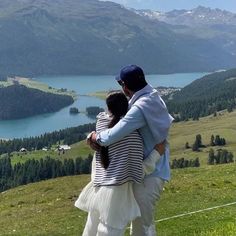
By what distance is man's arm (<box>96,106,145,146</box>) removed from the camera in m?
9.96

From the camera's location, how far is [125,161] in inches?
401

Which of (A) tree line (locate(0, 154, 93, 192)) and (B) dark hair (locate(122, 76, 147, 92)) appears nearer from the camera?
(B) dark hair (locate(122, 76, 147, 92))

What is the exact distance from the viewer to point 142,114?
10.1 m

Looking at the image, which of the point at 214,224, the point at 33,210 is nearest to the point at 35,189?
the point at 33,210

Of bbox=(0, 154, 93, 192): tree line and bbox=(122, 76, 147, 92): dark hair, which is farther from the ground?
bbox=(122, 76, 147, 92): dark hair

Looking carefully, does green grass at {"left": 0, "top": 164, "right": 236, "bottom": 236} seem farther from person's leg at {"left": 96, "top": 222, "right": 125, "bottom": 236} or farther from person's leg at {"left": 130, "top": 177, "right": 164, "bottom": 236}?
person's leg at {"left": 96, "top": 222, "right": 125, "bottom": 236}

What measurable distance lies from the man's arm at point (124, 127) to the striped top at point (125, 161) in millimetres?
199

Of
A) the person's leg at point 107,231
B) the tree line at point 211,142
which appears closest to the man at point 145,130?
the person's leg at point 107,231

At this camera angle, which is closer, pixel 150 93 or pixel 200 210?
pixel 150 93

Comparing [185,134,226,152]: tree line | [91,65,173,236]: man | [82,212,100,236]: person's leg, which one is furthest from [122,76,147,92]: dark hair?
[185,134,226,152]: tree line

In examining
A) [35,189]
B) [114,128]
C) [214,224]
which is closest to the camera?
[114,128]

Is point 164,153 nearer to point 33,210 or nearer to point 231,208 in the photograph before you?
point 231,208

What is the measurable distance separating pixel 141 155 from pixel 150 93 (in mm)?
1164

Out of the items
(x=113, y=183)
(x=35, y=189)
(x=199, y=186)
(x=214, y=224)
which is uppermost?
(x=113, y=183)
